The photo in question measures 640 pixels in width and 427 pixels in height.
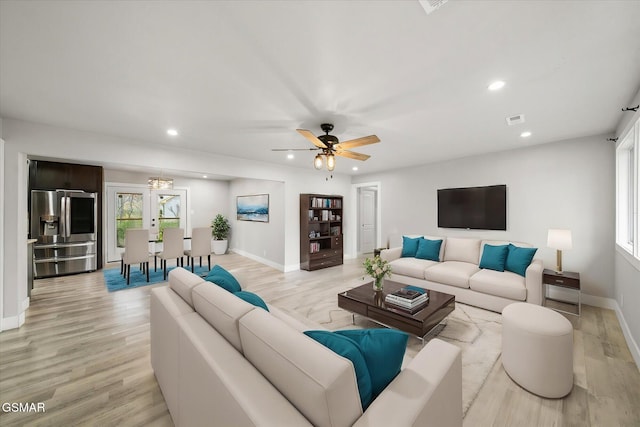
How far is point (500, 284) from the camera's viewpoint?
3199 millimetres

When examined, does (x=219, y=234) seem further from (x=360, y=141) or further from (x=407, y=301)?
(x=407, y=301)

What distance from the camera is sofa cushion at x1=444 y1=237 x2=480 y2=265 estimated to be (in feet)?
13.7

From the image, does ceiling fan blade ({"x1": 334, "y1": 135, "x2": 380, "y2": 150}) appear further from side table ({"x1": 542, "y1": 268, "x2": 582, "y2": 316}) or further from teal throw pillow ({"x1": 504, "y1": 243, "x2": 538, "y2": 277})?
side table ({"x1": 542, "y1": 268, "x2": 582, "y2": 316})

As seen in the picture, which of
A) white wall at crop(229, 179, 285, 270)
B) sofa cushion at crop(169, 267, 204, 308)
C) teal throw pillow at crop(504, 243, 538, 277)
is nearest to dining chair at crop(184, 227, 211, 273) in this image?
white wall at crop(229, 179, 285, 270)

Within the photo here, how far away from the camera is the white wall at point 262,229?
224 inches

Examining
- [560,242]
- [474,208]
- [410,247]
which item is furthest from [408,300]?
[474,208]

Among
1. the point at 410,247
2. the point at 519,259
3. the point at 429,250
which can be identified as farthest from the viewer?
the point at 410,247

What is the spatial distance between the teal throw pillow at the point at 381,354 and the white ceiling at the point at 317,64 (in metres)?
1.66

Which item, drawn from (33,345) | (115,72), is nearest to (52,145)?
(115,72)

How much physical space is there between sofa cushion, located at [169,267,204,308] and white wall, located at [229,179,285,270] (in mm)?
3514

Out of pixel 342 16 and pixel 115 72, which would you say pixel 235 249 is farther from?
pixel 342 16

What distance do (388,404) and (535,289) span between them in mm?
3209

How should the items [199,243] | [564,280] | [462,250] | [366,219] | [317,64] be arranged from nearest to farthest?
[317,64] → [564,280] → [462,250] → [199,243] → [366,219]

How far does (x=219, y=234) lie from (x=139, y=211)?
85.1 inches
